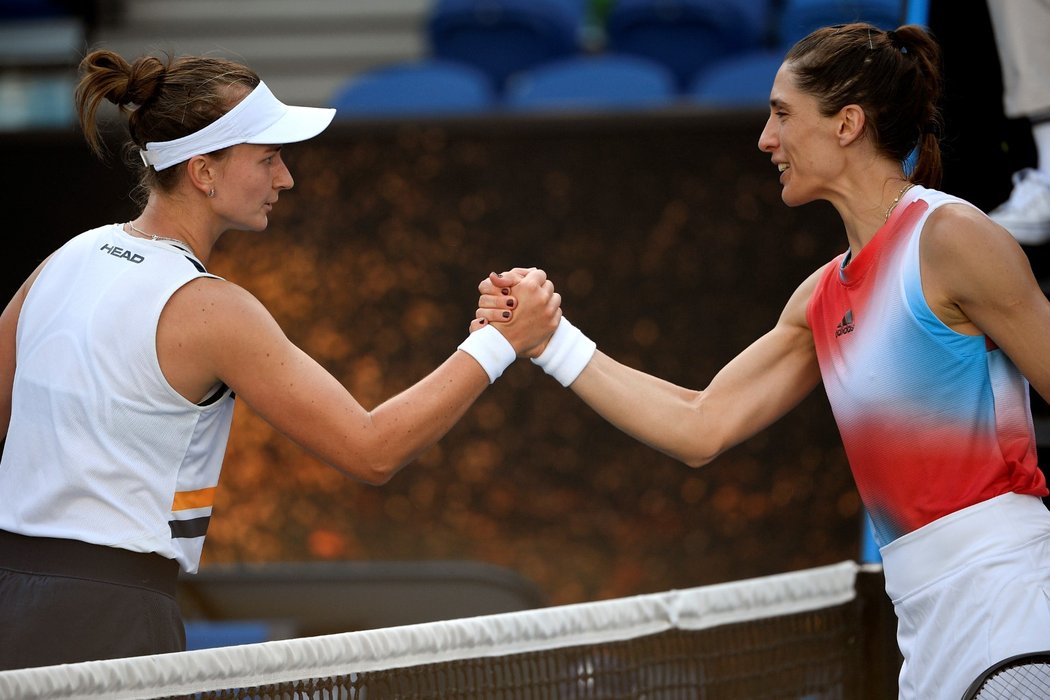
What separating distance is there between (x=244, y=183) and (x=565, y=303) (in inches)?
96.3

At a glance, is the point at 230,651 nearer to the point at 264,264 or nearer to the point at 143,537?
the point at 143,537

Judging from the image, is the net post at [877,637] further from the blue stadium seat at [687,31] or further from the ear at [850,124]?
the blue stadium seat at [687,31]

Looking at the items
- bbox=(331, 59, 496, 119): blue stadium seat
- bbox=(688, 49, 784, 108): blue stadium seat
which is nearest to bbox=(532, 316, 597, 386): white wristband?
bbox=(688, 49, 784, 108): blue stadium seat

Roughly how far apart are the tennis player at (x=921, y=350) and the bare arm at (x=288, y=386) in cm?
74

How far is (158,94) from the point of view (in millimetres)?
2217

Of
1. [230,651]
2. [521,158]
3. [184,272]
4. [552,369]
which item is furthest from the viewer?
[521,158]

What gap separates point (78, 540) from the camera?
2.03 m

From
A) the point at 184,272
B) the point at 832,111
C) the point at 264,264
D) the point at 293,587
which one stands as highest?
the point at 832,111

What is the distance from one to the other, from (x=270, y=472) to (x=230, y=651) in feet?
9.73

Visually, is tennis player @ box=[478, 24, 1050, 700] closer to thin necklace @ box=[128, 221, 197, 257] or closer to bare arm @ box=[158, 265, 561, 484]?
bare arm @ box=[158, 265, 561, 484]

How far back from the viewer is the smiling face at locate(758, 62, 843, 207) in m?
2.23

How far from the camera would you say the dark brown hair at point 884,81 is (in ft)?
7.22

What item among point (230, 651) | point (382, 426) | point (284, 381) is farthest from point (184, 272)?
point (230, 651)

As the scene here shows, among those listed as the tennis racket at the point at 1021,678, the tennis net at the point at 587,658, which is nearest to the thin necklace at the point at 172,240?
the tennis net at the point at 587,658
